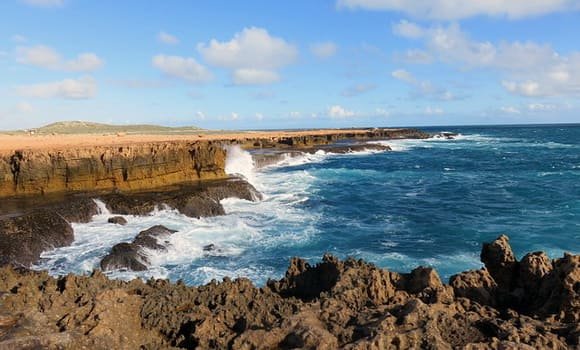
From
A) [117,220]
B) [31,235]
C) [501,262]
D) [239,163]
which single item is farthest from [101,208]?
[239,163]

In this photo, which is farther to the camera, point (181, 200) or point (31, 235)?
point (181, 200)

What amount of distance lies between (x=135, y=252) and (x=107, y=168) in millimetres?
12283

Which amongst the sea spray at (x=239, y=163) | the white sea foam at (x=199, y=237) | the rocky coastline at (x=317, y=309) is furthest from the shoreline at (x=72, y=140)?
the rocky coastline at (x=317, y=309)

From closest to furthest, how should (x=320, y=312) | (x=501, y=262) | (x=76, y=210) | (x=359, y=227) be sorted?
1. (x=320, y=312)
2. (x=501, y=262)
3. (x=76, y=210)
4. (x=359, y=227)

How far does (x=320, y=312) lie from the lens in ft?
20.2

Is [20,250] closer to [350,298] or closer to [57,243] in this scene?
[57,243]

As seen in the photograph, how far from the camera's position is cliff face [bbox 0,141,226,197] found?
24.4 m

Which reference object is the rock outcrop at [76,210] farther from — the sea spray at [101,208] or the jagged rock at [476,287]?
the jagged rock at [476,287]

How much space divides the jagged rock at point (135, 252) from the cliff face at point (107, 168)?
33.0 ft

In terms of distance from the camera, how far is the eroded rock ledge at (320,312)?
17.6ft

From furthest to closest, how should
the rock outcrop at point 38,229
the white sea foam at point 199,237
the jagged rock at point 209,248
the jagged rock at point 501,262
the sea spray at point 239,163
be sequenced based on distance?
the sea spray at point 239,163
the jagged rock at point 209,248
the rock outcrop at point 38,229
the white sea foam at point 199,237
the jagged rock at point 501,262

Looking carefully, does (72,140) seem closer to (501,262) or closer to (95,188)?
(95,188)

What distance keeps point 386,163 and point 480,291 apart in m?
45.8

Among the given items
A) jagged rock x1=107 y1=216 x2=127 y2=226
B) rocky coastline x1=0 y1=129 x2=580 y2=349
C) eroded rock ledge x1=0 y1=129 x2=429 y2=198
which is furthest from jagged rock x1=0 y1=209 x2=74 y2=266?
rocky coastline x1=0 y1=129 x2=580 y2=349
